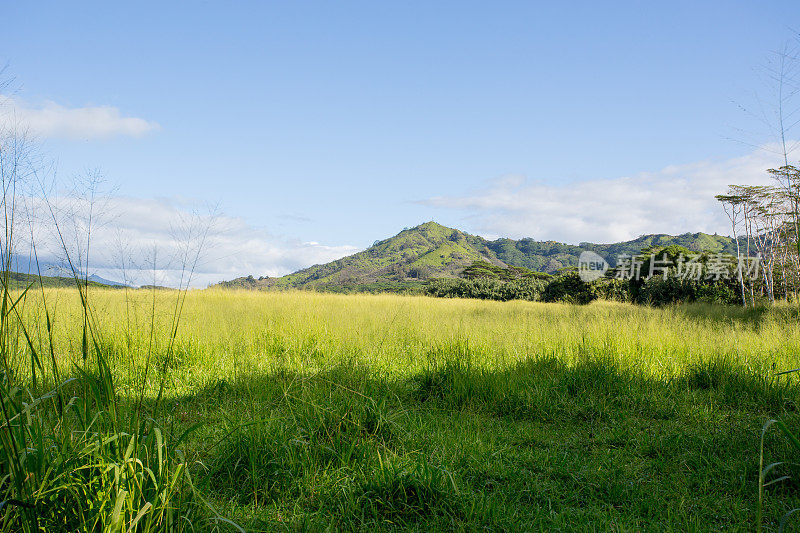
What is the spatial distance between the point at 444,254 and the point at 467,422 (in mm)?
73119

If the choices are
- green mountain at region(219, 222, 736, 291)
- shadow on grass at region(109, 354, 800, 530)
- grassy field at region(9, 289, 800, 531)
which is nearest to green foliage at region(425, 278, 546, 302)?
green mountain at region(219, 222, 736, 291)

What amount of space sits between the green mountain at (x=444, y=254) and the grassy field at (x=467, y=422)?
43860mm

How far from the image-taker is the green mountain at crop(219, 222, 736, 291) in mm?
59406

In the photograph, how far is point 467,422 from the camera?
11.9ft

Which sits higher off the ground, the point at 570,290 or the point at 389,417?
the point at 570,290

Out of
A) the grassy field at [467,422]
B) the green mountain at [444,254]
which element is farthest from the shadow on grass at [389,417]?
the green mountain at [444,254]

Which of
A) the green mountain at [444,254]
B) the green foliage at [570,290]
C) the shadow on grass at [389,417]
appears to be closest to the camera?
the shadow on grass at [389,417]

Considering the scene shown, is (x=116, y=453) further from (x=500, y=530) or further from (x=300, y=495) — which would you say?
(x=500, y=530)

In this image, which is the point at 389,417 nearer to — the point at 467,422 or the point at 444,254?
the point at 467,422

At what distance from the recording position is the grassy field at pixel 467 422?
7.36 ft

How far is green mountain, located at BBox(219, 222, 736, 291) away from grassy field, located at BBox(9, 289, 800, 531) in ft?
144

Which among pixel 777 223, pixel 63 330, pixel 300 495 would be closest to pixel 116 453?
pixel 300 495

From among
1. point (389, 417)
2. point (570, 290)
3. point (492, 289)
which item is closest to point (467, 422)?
point (389, 417)

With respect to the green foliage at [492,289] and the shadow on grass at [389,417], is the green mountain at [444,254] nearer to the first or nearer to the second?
the green foliage at [492,289]
